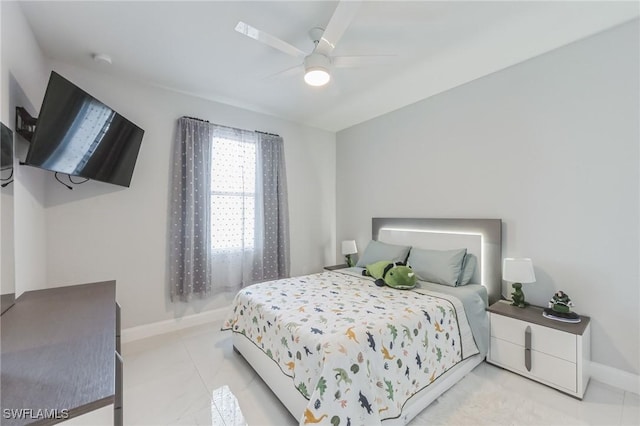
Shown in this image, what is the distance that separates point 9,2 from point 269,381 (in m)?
2.94

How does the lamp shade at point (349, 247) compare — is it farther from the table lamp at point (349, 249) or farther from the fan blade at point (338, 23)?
the fan blade at point (338, 23)

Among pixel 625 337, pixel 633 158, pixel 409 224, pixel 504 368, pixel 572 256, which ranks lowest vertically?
pixel 504 368

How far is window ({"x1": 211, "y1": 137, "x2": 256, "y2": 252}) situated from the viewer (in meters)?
3.29

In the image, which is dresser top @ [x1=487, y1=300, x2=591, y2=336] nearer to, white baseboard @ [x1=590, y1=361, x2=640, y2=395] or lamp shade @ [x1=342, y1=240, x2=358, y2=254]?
white baseboard @ [x1=590, y1=361, x2=640, y2=395]

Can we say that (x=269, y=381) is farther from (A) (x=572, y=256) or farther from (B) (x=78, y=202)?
(A) (x=572, y=256)

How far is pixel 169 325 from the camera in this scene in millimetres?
2996

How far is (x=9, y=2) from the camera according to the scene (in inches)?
63.6

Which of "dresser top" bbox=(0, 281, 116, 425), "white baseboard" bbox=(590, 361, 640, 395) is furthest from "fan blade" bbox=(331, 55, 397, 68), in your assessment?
"white baseboard" bbox=(590, 361, 640, 395)

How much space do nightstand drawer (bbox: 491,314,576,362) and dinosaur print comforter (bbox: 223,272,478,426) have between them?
0.99 feet

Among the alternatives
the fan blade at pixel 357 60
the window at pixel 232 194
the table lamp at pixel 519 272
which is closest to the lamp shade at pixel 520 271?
the table lamp at pixel 519 272

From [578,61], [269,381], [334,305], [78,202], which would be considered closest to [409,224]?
[334,305]

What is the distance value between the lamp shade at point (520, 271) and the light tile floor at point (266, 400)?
2.55 ft

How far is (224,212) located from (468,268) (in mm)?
2842

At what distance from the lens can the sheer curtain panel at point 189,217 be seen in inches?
118
